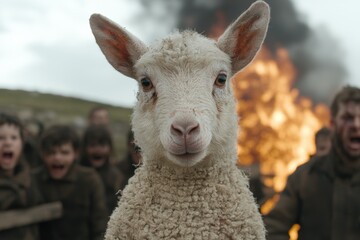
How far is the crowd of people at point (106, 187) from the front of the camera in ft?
17.8

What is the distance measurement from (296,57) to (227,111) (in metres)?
23.7

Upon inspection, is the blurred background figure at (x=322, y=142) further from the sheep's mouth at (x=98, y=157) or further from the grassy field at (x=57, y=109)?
the grassy field at (x=57, y=109)

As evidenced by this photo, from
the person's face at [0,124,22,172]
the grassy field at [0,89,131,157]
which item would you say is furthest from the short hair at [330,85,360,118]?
the grassy field at [0,89,131,157]

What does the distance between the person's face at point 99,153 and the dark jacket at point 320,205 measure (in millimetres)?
2995

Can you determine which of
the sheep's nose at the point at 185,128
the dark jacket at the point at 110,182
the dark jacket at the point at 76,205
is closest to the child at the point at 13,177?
the dark jacket at the point at 76,205

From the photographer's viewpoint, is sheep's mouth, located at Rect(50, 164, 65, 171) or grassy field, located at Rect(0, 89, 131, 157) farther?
grassy field, located at Rect(0, 89, 131, 157)

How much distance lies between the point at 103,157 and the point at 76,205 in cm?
146

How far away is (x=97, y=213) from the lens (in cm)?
654

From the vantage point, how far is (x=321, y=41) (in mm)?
29469

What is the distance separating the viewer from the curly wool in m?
3.69

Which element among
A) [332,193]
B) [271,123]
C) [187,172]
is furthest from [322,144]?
[271,123]

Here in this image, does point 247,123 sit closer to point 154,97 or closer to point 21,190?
point 21,190

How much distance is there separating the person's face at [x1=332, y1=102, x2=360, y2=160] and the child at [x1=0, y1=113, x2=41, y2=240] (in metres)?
3.07

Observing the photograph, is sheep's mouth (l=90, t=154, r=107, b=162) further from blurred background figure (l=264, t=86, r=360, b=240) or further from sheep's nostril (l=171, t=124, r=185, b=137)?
sheep's nostril (l=171, t=124, r=185, b=137)
